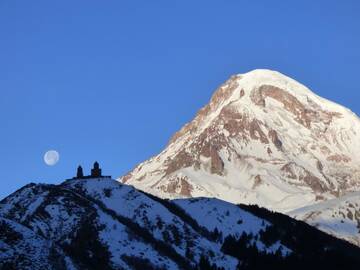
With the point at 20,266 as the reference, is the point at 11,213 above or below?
above

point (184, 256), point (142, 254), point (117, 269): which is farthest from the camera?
point (184, 256)

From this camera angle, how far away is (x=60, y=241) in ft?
597

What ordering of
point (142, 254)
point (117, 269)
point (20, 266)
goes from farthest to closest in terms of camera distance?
point (142, 254) < point (117, 269) < point (20, 266)

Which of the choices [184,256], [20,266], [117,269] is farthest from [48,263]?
[184,256]

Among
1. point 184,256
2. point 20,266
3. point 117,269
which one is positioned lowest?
point 20,266

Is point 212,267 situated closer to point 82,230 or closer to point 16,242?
point 82,230

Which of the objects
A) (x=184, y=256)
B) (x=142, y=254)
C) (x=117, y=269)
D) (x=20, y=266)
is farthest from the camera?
(x=184, y=256)

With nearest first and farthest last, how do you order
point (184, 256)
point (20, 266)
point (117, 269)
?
point (20, 266), point (117, 269), point (184, 256)

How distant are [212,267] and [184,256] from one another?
7.22m

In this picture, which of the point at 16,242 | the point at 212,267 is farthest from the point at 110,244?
the point at 16,242

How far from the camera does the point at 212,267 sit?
19238 cm

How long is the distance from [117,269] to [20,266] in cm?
11168

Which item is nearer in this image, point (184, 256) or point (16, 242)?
point (16, 242)

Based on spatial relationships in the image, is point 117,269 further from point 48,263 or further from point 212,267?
point 48,263
